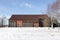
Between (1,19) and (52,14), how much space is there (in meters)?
26.7

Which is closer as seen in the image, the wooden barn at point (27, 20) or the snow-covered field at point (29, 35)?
the snow-covered field at point (29, 35)

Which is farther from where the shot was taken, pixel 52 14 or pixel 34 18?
pixel 34 18

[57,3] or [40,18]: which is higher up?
[57,3]

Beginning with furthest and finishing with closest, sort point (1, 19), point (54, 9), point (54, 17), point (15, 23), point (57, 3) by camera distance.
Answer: point (1, 19), point (15, 23), point (54, 17), point (54, 9), point (57, 3)

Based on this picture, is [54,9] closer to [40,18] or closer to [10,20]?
[40,18]

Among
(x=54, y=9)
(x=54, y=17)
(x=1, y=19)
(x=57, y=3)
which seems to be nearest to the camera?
(x=57, y=3)

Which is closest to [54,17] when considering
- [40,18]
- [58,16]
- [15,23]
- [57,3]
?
[58,16]

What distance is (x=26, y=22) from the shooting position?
52406 mm

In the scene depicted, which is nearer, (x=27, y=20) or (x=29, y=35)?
(x=29, y=35)

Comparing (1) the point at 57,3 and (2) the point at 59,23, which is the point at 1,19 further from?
(1) the point at 57,3

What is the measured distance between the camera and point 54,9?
3944 cm

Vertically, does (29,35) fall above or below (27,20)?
below

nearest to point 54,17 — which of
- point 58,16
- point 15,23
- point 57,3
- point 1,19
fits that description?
point 58,16

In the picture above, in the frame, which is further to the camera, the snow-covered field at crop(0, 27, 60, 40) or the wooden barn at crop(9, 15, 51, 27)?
the wooden barn at crop(9, 15, 51, 27)
